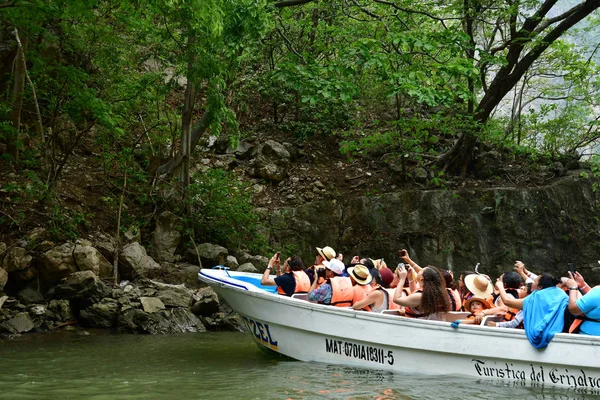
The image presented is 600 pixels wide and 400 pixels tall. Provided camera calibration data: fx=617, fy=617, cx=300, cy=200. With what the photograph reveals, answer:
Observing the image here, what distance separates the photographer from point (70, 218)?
13711 mm

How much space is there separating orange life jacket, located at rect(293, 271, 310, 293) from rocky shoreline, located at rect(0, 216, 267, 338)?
3.41 meters

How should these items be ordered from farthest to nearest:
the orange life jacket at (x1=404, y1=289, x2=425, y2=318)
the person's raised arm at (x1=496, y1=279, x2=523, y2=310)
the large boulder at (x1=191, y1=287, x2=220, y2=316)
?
the large boulder at (x1=191, y1=287, x2=220, y2=316) → the orange life jacket at (x1=404, y1=289, x2=425, y2=318) → the person's raised arm at (x1=496, y1=279, x2=523, y2=310)

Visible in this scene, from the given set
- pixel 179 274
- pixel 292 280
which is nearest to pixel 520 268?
pixel 292 280

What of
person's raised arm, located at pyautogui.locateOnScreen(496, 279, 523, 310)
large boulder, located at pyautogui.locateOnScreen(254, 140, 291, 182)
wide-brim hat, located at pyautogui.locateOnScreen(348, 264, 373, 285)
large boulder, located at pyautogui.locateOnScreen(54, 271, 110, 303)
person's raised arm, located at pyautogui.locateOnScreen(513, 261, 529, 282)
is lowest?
large boulder, located at pyautogui.locateOnScreen(54, 271, 110, 303)

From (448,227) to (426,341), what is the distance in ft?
34.2

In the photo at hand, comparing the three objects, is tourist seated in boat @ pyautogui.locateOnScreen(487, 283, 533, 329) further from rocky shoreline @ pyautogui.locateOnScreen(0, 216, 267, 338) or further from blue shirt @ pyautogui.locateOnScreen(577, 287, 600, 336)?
rocky shoreline @ pyautogui.locateOnScreen(0, 216, 267, 338)

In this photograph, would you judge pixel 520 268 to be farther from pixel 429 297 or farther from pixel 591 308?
pixel 591 308

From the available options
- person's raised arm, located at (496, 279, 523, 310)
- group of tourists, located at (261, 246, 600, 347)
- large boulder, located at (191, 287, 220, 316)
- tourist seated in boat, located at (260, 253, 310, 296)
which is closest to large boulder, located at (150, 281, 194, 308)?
large boulder, located at (191, 287, 220, 316)

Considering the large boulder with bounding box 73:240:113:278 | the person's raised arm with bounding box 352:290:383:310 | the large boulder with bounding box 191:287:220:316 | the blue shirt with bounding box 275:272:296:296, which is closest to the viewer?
the person's raised arm with bounding box 352:290:383:310

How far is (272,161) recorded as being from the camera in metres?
19.7

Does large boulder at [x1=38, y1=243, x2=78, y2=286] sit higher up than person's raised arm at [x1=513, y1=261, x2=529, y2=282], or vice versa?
person's raised arm at [x1=513, y1=261, x2=529, y2=282]

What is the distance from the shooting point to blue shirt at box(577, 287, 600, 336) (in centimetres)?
646

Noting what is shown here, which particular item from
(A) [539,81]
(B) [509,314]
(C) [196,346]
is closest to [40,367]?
(C) [196,346]

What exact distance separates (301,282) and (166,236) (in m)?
6.56
